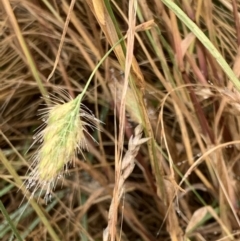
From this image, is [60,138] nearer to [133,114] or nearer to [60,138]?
[60,138]

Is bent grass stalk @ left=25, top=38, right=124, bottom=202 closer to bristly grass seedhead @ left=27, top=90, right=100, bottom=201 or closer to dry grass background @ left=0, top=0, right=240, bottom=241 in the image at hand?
bristly grass seedhead @ left=27, top=90, right=100, bottom=201

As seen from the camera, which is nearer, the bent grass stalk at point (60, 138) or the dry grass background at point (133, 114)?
the bent grass stalk at point (60, 138)

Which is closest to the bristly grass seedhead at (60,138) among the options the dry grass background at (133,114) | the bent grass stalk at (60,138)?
the bent grass stalk at (60,138)

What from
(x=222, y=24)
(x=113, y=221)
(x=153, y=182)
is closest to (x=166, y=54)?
(x=222, y=24)

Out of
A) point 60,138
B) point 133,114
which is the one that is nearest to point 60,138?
point 60,138

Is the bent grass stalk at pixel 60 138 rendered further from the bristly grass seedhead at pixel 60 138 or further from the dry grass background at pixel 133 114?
the dry grass background at pixel 133 114

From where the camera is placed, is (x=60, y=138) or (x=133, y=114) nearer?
(x=60, y=138)

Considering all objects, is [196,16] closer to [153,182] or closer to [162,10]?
[162,10]

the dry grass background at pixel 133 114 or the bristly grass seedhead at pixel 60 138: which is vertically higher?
the bristly grass seedhead at pixel 60 138

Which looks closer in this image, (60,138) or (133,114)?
(60,138)
